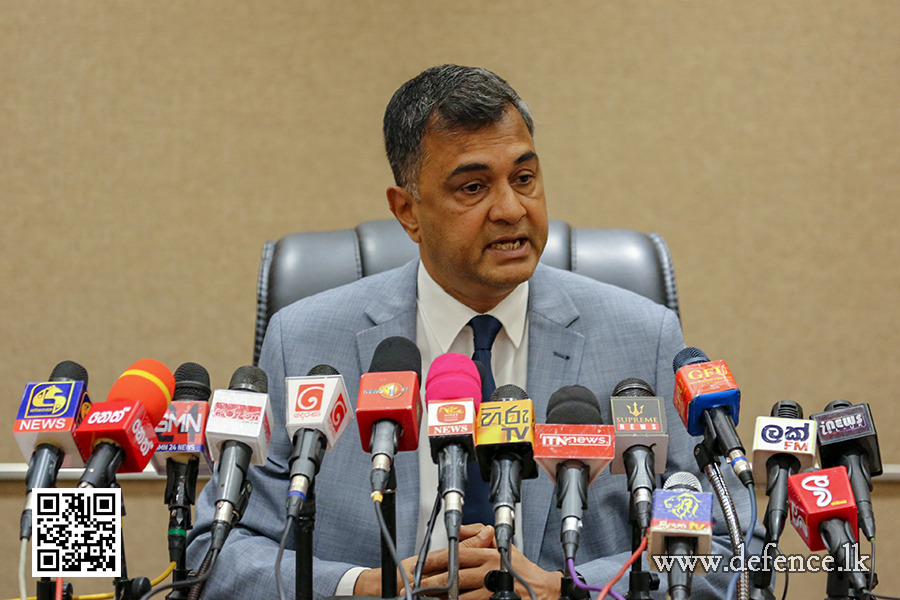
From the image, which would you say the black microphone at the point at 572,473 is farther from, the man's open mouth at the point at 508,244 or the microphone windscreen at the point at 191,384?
the man's open mouth at the point at 508,244

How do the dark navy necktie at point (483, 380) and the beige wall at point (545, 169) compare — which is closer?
the dark navy necktie at point (483, 380)

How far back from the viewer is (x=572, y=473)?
3.37 ft

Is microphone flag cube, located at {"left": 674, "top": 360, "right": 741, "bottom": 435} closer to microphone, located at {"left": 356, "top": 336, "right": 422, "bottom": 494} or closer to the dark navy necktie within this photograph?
microphone, located at {"left": 356, "top": 336, "right": 422, "bottom": 494}

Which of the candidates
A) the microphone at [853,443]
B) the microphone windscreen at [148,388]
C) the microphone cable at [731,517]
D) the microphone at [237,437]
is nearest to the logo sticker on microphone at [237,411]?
the microphone at [237,437]

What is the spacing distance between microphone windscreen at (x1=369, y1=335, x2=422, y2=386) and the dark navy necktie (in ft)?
1.49

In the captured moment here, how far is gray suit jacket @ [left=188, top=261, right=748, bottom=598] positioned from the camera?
1.58 meters

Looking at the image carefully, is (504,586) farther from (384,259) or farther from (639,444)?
(384,259)

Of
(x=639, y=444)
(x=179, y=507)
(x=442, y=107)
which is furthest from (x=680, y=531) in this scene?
(x=442, y=107)

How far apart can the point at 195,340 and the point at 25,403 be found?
1.78 m

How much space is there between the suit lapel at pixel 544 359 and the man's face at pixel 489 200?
0.13m

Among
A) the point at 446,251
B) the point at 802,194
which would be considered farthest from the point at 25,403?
the point at 802,194

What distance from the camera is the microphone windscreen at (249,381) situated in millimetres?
1141

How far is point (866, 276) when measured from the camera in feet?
9.44

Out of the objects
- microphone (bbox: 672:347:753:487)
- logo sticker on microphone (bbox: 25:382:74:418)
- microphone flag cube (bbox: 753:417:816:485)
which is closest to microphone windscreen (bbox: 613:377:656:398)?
microphone (bbox: 672:347:753:487)
